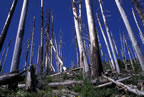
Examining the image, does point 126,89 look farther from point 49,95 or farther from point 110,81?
point 49,95

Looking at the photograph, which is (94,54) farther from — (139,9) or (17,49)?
(139,9)

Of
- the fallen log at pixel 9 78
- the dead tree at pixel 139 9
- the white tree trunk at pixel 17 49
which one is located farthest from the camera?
the dead tree at pixel 139 9

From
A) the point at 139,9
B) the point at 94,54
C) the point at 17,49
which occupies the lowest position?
the point at 94,54

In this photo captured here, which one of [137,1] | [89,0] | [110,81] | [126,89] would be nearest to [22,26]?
[89,0]

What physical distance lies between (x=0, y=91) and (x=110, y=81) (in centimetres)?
358

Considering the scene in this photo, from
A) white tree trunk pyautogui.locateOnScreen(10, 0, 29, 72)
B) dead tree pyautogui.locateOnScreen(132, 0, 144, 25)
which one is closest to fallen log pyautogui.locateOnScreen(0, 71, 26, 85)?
white tree trunk pyautogui.locateOnScreen(10, 0, 29, 72)

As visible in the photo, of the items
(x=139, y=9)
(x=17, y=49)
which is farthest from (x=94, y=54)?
(x=139, y=9)

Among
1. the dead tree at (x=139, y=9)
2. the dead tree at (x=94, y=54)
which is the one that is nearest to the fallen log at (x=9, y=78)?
the dead tree at (x=94, y=54)

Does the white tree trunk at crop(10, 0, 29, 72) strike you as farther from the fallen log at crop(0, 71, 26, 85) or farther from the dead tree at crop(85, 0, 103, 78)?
the dead tree at crop(85, 0, 103, 78)

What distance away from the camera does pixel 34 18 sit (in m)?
18.3

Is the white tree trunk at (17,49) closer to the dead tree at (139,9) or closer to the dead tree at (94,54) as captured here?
the dead tree at (94,54)

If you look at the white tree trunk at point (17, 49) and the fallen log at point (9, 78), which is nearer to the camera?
the fallen log at point (9, 78)

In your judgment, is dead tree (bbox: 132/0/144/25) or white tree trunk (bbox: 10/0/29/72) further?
dead tree (bbox: 132/0/144/25)

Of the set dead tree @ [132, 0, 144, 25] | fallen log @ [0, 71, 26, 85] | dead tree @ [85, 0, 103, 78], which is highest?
dead tree @ [132, 0, 144, 25]
